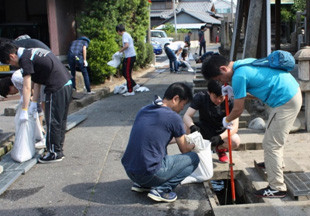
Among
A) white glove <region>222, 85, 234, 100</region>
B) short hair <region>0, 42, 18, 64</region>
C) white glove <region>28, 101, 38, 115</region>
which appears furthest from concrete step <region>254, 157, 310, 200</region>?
short hair <region>0, 42, 18, 64</region>

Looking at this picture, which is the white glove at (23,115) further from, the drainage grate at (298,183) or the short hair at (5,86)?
the drainage grate at (298,183)

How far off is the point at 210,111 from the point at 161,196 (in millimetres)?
1480

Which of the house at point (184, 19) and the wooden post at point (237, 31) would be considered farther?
the house at point (184, 19)

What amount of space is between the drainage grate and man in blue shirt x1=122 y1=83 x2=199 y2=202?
3.31 ft

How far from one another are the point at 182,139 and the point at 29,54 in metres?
2.39

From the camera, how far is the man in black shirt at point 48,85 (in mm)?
4613

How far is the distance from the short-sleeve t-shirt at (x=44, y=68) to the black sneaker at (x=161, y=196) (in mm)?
2086

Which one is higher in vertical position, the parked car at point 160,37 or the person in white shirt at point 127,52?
the parked car at point 160,37

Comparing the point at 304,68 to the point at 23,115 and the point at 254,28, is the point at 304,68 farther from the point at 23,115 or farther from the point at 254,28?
the point at 23,115

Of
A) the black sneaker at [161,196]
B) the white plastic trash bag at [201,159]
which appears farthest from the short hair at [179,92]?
the black sneaker at [161,196]

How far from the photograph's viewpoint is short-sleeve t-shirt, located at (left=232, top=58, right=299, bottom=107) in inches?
139

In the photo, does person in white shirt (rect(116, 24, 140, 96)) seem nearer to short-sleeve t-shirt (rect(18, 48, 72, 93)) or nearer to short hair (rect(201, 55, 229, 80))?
short-sleeve t-shirt (rect(18, 48, 72, 93))

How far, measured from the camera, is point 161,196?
3.71 metres

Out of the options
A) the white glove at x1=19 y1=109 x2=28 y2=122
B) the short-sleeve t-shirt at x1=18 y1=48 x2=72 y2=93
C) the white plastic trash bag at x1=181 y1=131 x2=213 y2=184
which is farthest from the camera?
the white glove at x1=19 y1=109 x2=28 y2=122
